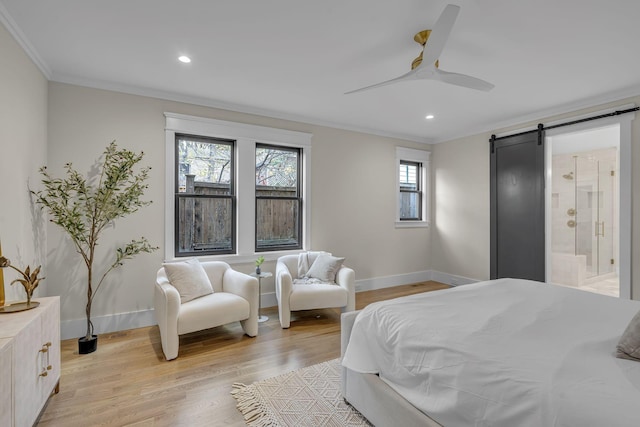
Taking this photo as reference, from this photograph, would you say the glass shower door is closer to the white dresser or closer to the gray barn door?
the gray barn door

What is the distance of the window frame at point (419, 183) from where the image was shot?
5.48 meters

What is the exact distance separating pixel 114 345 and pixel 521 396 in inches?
134

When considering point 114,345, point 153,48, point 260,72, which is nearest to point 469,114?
point 260,72

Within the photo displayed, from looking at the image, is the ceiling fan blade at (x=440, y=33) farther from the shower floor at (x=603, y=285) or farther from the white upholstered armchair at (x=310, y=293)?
the shower floor at (x=603, y=285)

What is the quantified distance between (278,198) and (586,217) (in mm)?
5925

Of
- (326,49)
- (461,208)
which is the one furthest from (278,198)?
(461,208)

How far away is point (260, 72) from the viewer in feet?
10.1

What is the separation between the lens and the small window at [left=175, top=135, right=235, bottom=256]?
3.83 meters

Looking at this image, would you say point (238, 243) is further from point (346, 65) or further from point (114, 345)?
point (346, 65)

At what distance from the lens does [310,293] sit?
11.7ft

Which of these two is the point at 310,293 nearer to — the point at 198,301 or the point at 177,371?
the point at 198,301

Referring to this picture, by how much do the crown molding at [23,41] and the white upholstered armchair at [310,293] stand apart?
3.03 m

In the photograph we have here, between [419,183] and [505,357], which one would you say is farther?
[419,183]

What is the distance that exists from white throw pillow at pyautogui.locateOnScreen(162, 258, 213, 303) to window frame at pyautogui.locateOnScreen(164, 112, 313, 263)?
511mm
